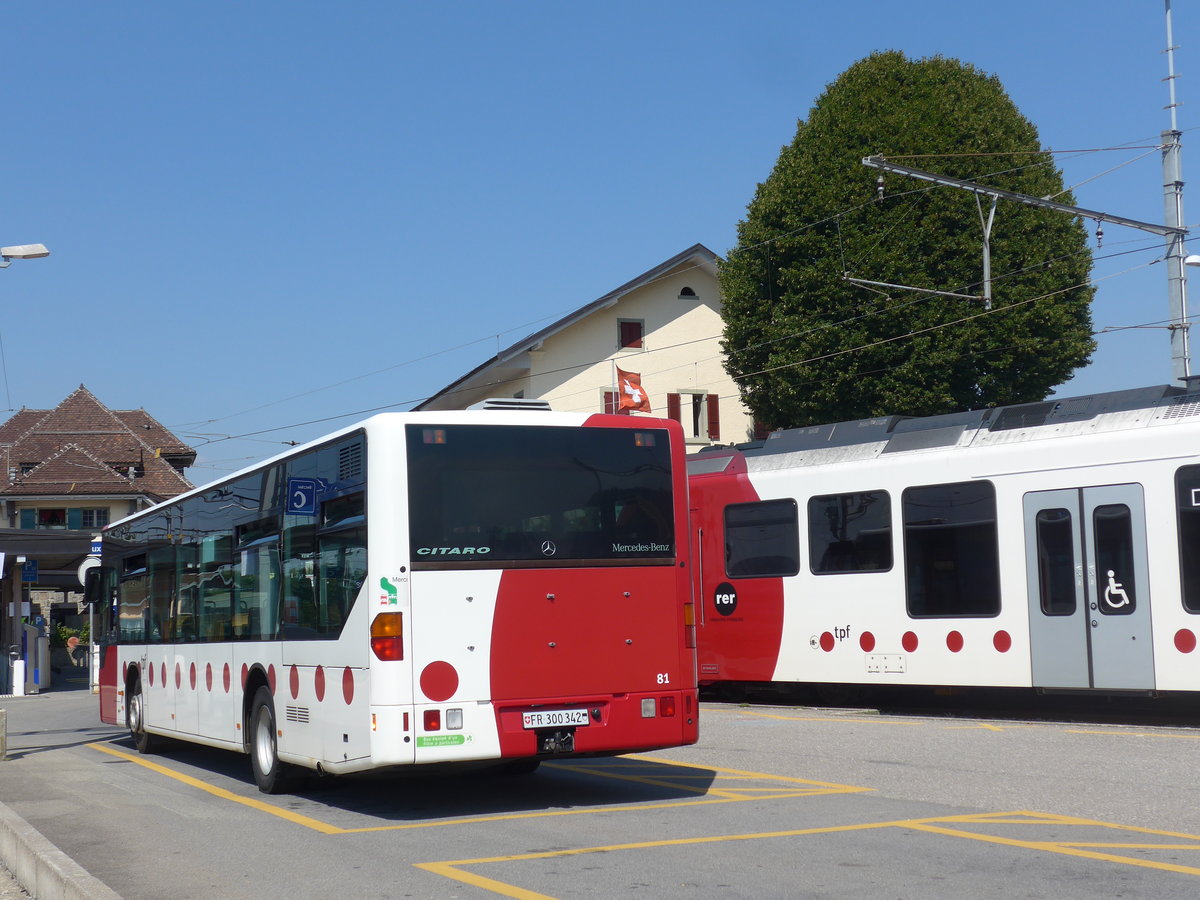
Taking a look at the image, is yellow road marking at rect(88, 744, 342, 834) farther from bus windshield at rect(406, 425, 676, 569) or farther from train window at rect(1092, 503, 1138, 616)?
train window at rect(1092, 503, 1138, 616)

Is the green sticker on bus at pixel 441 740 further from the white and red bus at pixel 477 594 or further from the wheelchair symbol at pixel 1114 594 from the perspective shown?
the wheelchair symbol at pixel 1114 594

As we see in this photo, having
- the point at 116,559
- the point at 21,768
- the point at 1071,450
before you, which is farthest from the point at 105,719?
the point at 1071,450

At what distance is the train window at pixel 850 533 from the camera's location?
17812 mm

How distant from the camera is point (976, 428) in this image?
17.0 metres

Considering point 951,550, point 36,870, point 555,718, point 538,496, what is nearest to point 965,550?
point 951,550

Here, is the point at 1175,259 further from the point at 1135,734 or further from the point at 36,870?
the point at 36,870

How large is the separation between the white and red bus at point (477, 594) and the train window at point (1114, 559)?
20.5 ft

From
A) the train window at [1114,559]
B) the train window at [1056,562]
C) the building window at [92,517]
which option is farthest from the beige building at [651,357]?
the train window at [1114,559]

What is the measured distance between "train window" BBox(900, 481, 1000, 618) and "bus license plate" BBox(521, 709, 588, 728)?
299 inches

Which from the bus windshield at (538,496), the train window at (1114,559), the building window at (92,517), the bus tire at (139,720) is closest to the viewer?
the bus windshield at (538,496)

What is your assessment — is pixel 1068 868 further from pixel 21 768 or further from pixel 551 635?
pixel 21 768

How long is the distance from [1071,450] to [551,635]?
772cm

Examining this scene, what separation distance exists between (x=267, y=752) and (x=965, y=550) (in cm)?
844

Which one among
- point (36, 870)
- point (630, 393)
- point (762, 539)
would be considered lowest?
point (36, 870)
